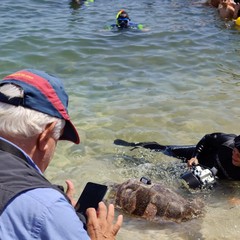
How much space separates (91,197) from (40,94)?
760 mm

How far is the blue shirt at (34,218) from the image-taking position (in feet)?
4.76

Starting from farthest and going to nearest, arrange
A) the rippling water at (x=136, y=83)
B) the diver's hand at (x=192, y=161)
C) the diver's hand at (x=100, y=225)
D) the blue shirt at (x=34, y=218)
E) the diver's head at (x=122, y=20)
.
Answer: the diver's head at (x=122, y=20), the diver's hand at (x=192, y=161), the rippling water at (x=136, y=83), the diver's hand at (x=100, y=225), the blue shirt at (x=34, y=218)

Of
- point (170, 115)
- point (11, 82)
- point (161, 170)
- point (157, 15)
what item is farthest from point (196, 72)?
point (11, 82)

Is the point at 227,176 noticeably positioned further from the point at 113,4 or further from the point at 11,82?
the point at 113,4

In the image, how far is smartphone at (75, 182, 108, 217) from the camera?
2.28 metres

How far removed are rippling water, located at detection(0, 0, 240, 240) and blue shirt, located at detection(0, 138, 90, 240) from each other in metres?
2.13

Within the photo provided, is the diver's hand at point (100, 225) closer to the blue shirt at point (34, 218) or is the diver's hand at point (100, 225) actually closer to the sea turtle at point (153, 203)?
the blue shirt at point (34, 218)

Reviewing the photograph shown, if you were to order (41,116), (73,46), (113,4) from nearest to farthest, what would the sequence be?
(41,116), (73,46), (113,4)

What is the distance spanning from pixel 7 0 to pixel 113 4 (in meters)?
3.65

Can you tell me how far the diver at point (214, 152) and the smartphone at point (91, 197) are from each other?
7.24 ft

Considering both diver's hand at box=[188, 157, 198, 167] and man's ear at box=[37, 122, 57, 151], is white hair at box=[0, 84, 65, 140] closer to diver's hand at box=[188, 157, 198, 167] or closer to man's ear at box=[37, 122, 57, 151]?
man's ear at box=[37, 122, 57, 151]

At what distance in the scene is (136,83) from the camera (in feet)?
24.7

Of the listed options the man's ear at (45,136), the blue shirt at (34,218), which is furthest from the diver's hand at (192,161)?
the blue shirt at (34,218)

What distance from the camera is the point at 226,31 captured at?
11727 mm
